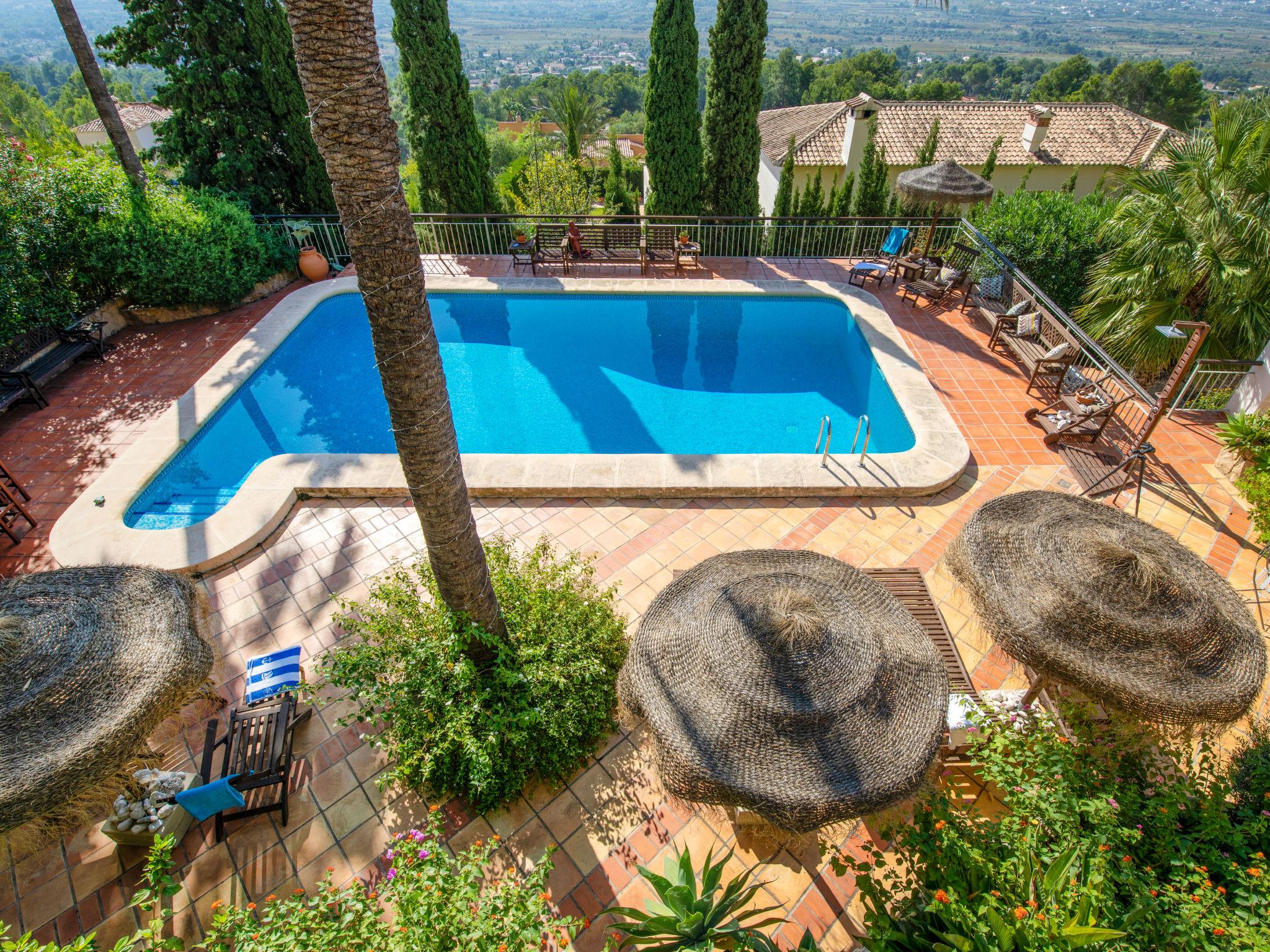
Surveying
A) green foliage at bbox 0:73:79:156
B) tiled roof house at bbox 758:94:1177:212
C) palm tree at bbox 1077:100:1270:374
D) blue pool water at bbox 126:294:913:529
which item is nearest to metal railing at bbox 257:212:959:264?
blue pool water at bbox 126:294:913:529

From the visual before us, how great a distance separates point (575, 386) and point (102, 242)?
7.91 meters

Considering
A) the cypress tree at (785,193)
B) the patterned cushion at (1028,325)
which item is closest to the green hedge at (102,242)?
the cypress tree at (785,193)

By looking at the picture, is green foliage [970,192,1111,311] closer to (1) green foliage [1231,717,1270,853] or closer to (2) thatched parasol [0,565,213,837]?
(1) green foliage [1231,717,1270,853]

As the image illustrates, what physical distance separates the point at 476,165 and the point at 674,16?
5.32 m

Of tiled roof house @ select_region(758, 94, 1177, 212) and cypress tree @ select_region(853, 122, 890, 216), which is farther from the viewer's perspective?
tiled roof house @ select_region(758, 94, 1177, 212)

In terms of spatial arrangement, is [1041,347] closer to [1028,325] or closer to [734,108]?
[1028,325]

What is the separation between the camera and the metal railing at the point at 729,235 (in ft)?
43.5

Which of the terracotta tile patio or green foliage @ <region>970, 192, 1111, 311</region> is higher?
green foliage @ <region>970, 192, 1111, 311</region>

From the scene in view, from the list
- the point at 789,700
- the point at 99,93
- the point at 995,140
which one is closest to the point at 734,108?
the point at 99,93

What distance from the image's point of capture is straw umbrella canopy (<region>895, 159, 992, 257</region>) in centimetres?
1109

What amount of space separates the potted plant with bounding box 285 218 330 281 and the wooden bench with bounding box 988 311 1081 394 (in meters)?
12.7

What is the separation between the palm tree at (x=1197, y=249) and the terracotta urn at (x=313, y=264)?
551 inches

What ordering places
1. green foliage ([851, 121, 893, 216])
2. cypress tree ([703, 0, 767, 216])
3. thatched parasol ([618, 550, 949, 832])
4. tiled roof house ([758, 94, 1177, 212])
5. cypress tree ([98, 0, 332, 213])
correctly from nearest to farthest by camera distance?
thatched parasol ([618, 550, 949, 832]) < cypress tree ([98, 0, 332, 213]) < cypress tree ([703, 0, 767, 216]) < green foliage ([851, 121, 893, 216]) < tiled roof house ([758, 94, 1177, 212])

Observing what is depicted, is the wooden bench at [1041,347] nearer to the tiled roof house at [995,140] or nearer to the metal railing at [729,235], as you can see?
the metal railing at [729,235]
